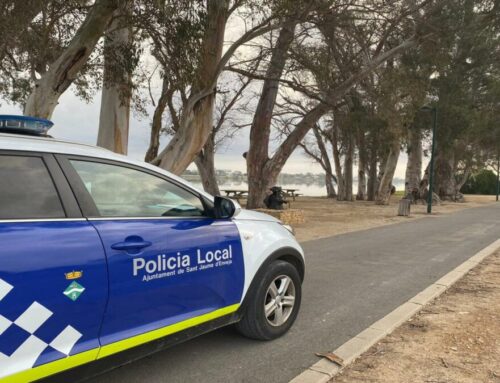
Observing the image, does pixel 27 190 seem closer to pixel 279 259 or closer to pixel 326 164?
pixel 279 259

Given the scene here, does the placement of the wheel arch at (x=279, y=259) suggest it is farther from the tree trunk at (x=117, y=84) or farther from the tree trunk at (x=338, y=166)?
the tree trunk at (x=338, y=166)

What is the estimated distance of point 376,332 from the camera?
15.8ft

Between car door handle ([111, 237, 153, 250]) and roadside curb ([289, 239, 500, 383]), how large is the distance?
1.55 meters

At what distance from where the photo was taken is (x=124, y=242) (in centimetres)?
313

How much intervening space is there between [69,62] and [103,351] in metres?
7.84

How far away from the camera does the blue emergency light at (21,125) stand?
10.1ft

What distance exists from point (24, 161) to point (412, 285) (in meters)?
5.78

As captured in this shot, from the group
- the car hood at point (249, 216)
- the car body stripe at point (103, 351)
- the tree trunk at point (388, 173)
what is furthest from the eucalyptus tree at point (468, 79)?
the car body stripe at point (103, 351)

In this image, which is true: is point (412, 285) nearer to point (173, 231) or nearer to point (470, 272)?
point (470, 272)

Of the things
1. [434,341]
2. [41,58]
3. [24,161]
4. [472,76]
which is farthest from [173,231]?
[472,76]

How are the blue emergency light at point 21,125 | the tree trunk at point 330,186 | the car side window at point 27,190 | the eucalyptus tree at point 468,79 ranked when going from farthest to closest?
the tree trunk at point 330,186 → the eucalyptus tree at point 468,79 → the blue emergency light at point 21,125 → the car side window at point 27,190

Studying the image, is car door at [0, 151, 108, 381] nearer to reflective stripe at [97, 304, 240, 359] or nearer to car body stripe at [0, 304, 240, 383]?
car body stripe at [0, 304, 240, 383]

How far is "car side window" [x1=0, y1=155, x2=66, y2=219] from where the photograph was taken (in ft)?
9.04

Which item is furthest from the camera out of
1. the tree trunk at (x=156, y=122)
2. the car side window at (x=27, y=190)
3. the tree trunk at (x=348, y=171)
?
the tree trunk at (x=348, y=171)
